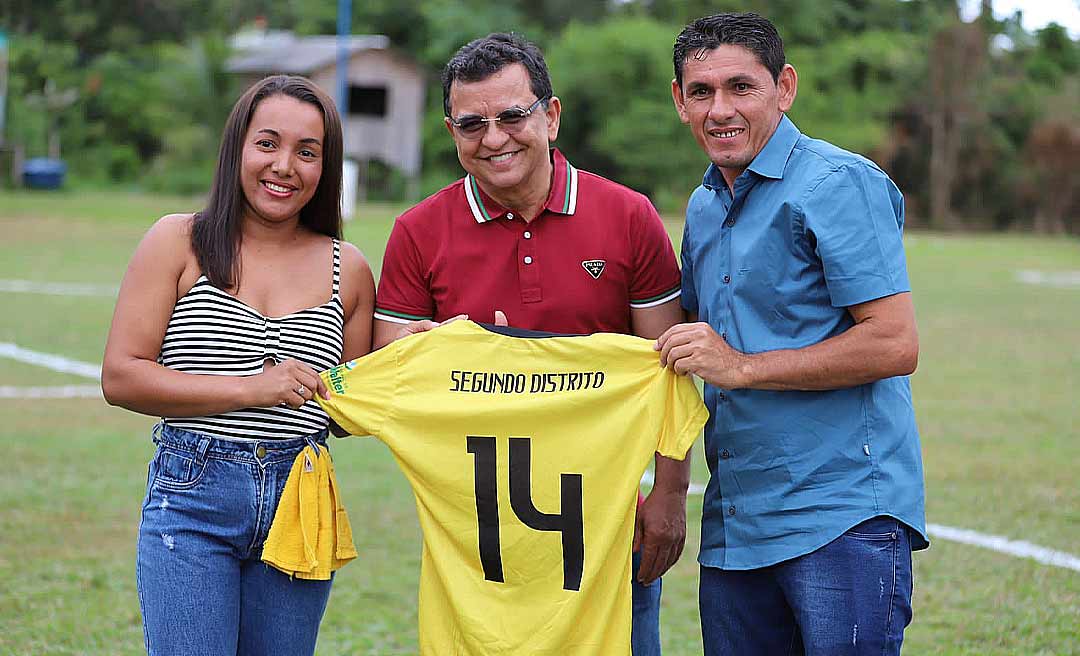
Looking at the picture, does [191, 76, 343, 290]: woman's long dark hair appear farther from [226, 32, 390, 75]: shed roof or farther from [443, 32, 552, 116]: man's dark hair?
[226, 32, 390, 75]: shed roof

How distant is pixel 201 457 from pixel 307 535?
37 centimetres

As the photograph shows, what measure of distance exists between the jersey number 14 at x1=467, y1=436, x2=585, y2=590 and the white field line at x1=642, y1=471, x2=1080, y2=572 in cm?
376

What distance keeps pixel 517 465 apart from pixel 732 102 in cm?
123

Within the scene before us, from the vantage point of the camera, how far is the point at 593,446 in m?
3.66

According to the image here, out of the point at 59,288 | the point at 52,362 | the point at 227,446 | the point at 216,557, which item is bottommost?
the point at 59,288

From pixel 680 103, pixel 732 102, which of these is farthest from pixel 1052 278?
pixel 732 102

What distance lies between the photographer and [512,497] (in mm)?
3674

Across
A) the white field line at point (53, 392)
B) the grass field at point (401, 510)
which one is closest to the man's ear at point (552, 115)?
the grass field at point (401, 510)

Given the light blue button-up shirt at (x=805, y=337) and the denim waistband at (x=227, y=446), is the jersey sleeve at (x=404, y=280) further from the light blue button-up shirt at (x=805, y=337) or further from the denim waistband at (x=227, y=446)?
the light blue button-up shirt at (x=805, y=337)

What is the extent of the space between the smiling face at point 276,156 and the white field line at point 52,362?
9.22 meters

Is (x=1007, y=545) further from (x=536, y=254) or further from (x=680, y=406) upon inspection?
(x=536, y=254)

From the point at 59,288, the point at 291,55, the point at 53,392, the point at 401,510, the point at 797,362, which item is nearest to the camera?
the point at 797,362

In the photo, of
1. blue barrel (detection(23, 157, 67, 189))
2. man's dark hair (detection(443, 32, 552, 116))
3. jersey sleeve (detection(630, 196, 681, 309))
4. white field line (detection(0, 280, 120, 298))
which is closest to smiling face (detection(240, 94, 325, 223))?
man's dark hair (detection(443, 32, 552, 116))

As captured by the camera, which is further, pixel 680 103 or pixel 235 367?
pixel 680 103
